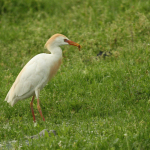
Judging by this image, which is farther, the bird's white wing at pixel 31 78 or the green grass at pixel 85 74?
the bird's white wing at pixel 31 78

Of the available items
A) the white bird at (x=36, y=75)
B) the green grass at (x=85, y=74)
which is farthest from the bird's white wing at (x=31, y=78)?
the green grass at (x=85, y=74)

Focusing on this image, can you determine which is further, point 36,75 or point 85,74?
point 85,74

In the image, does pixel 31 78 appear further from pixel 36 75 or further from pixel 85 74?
pixel 85 74

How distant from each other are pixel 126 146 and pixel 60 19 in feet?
25.4

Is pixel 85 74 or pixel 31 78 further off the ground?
pixel 31 78

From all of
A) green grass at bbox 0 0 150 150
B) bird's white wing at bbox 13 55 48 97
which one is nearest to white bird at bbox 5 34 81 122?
bird's white wing at bbox 13 55 48 97

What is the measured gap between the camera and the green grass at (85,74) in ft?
14.1

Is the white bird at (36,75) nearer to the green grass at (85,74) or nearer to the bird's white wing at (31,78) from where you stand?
the bird's white wing at (31,78)

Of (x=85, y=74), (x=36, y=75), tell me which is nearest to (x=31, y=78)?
(x=36, y=75)

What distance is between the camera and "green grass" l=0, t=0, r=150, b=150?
4.29 meters

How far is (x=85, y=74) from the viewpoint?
6840mm

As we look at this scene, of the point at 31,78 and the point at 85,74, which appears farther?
the point at 85,74

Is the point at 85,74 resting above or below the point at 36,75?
below

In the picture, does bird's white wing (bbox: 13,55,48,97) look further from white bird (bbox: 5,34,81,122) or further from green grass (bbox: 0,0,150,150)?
green grass (bbox: 0,0,150,150)
